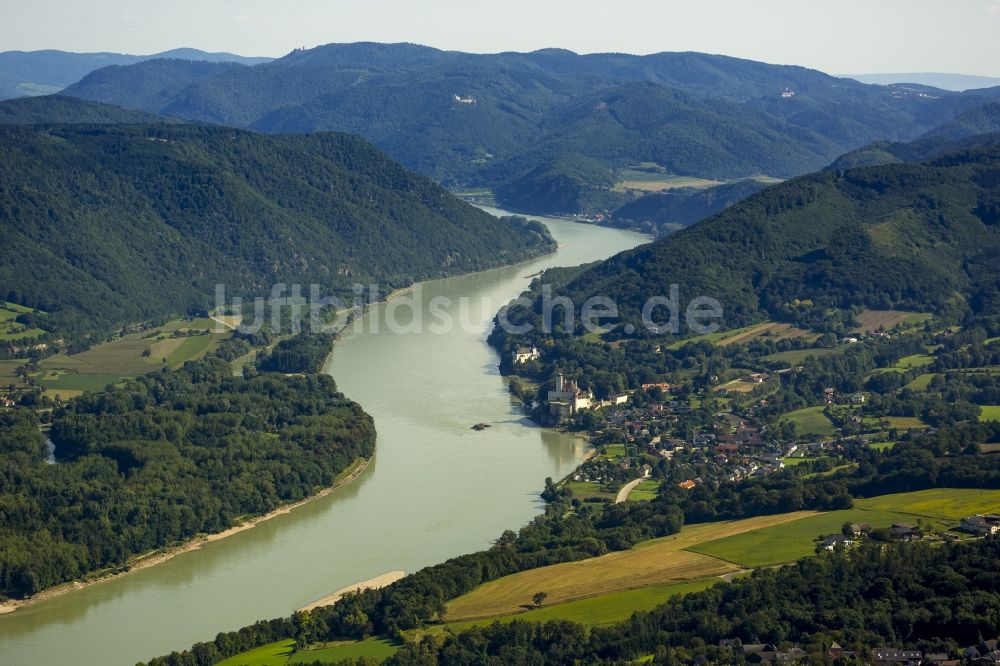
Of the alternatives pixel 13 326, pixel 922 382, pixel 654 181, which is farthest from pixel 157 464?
pixel 654 181

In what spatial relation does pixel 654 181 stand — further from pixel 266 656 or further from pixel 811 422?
pixel 266 656

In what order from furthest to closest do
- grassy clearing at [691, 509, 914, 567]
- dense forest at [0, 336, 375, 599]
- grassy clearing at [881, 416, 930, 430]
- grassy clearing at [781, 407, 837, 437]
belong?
grassy clearing at [781, 407, 837, 437]
grassy clearing at [881, 416, 930, 430]
dense forest at [0, 336, 375, 599]
grassy clearing at [691, 509, 914, 567]

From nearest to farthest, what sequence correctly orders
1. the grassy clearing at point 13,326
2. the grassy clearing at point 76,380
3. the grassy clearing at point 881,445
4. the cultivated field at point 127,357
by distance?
the grassy clearing at point 881,445 → the grassy clearing at point 76,380 → the cultivated field at point 127,357 → the grassy clearing at point 13,326

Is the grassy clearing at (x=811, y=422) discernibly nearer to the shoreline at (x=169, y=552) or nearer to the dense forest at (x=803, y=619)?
the shoreline at (x=169, y=552)

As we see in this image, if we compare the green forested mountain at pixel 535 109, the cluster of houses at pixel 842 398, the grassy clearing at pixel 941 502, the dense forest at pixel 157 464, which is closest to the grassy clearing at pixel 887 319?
the cluster of houses at pixel 842 398

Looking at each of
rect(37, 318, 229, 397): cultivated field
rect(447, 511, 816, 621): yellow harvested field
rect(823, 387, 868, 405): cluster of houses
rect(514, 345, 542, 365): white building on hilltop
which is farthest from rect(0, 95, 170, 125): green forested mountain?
rect(447, 511, 816, 621): yellow harvested field

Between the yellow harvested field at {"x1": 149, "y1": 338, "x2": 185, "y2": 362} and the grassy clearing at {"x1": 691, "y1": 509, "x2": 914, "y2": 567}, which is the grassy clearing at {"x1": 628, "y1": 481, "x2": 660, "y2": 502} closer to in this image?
the grassy clearing at {"x1": 691, "y1": 509, "x2": 914, "y2": 567}
